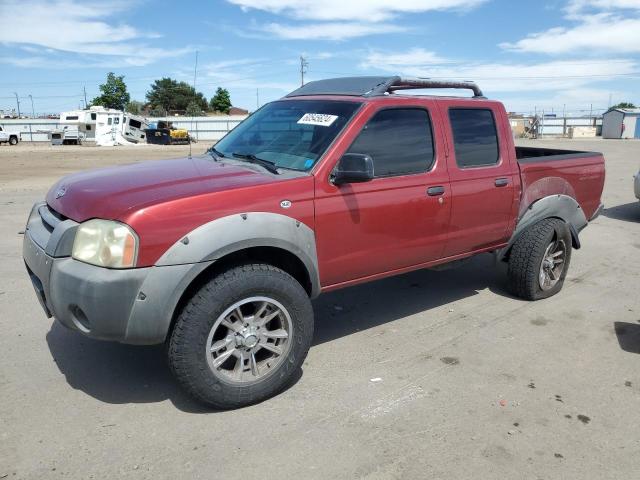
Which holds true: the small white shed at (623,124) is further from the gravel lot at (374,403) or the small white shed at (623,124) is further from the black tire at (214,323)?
the black tire at (214,323)

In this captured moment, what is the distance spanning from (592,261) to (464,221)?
322 centimetres

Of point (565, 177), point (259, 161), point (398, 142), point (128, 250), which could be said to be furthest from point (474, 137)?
point (128, 250)

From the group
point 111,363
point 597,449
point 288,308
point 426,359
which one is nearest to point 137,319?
point 288,308

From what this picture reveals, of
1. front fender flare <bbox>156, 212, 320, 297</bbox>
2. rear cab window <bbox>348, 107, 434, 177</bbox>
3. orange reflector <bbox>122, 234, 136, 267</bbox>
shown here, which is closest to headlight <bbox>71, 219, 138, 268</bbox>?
orange reflector <bbox>122, 234, 136, 267</bbox>

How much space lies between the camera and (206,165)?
3.87 meters

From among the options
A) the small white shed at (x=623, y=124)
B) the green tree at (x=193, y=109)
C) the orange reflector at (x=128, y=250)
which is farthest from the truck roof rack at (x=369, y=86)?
the green tree at (x=193, y=109)

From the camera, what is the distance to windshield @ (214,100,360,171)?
374 cm

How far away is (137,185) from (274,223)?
2.80 feet

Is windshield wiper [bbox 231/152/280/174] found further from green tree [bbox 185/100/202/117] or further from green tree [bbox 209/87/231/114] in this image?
green tree [bbox 209/87/231/114]

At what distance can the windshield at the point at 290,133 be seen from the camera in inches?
147

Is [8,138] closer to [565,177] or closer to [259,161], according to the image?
[259,161]

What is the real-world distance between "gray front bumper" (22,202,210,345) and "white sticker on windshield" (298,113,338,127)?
1440 millimetres

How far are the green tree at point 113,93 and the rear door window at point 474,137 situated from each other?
9451cm

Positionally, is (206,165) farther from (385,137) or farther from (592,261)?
(592,261)
